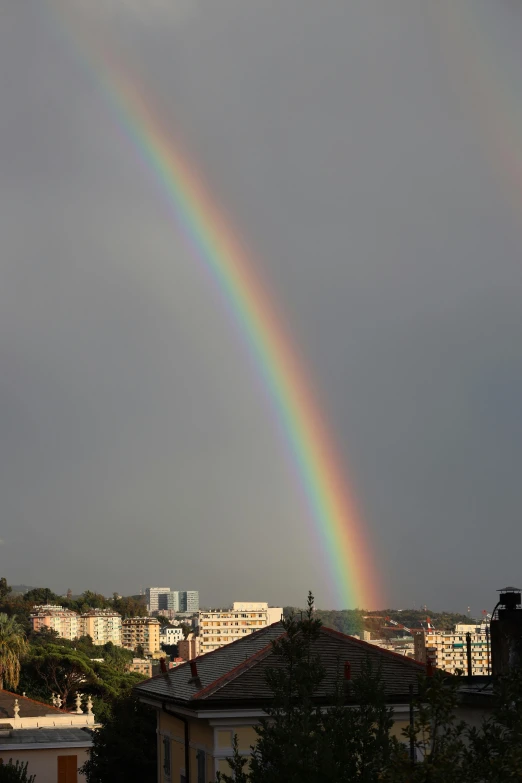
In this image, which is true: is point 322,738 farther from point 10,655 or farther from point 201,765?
point 10,655

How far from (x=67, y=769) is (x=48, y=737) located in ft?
6.09

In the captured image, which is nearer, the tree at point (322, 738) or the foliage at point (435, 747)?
the foliage at point (435, 747)

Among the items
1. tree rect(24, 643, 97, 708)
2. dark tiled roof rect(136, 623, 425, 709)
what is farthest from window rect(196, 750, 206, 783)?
tree rect(24, 643, 97, 708)

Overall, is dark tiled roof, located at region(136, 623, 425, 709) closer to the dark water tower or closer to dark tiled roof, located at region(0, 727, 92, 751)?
the dark water tower

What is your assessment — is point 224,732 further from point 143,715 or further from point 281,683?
point 143,715

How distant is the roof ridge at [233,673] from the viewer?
2169 centimetres

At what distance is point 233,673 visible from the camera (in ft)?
73.5

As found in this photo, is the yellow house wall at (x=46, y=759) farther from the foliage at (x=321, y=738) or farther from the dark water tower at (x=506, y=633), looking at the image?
the foliage at (x=321, y=738)

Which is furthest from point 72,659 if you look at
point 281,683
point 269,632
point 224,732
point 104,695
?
point 281,683

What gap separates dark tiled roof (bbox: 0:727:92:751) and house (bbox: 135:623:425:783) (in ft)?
36.5

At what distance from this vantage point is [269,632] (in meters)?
27.5

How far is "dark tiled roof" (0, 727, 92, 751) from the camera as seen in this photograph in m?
37.0

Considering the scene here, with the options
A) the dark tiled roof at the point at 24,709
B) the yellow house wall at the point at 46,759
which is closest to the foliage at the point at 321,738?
the yellow house wall at the point at 46,759

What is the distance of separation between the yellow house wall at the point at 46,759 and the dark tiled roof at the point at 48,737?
1.04 feet
